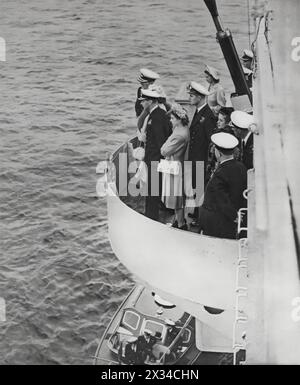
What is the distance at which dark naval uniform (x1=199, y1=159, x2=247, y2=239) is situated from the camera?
4395 mm

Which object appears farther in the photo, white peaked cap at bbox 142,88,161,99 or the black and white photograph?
white peaked cap at bbox 142,88,161,99

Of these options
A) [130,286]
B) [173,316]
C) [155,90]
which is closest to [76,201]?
[130,286]

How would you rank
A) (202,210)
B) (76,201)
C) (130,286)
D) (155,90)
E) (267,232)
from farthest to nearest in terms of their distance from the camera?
(76,201)
(130,286)
(155,90)
(202,210)
(267,232)

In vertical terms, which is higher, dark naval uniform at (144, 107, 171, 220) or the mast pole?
the mast pole

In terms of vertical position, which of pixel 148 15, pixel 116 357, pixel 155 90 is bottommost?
pixel 116 357

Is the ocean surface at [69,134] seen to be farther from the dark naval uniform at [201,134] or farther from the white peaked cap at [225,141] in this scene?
the white peaked cap at [225,141]

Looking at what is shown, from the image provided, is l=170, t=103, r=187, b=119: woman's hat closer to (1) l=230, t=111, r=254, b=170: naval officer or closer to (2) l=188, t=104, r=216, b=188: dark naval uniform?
(2) l=188, t=104, r=216, b=188: dark naval uniform

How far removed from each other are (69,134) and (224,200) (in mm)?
12854

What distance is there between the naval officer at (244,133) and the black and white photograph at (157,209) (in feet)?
0.04

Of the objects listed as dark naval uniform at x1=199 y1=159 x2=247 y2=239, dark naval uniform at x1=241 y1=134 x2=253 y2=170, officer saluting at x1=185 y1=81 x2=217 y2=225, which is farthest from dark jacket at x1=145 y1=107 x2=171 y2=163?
dark naval uniform at x1=199 y1=159 x2=247 y2=239

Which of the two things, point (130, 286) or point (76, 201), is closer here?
point (130, 286)

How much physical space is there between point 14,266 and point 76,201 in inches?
98.6

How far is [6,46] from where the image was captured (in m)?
22.6
